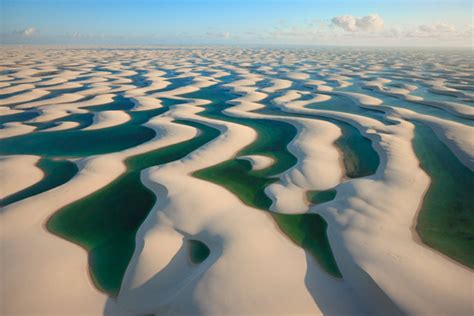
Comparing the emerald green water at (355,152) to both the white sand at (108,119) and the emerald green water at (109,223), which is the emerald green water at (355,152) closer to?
the emerald green water at (109,223)

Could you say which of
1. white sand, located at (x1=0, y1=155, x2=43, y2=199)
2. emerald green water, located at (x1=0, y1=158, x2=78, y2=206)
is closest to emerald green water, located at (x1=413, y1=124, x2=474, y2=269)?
emerald green water, located at (x1=0, y1=158, x2=78, y2=206)

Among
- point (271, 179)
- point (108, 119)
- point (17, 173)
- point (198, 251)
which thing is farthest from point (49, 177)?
point (108, 119)

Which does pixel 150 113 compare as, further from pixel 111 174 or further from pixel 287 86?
pixel 287 86

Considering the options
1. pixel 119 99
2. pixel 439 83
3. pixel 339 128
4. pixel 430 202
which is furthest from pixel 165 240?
pixel 439 83

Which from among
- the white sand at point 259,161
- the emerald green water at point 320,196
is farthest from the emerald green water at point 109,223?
the emerald green water at point 320,196

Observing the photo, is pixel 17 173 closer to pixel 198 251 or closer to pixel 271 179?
pixel 198 251

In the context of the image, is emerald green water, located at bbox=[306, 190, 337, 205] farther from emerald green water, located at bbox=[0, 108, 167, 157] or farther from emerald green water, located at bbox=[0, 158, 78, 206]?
emerald green water, located at bbox=[0, 108, 167, 157]
